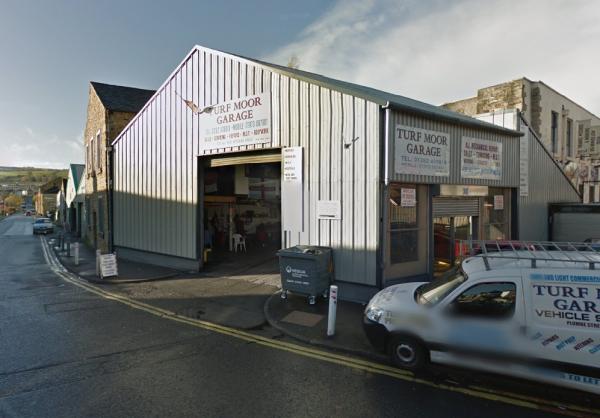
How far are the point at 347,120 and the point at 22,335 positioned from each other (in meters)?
8.11

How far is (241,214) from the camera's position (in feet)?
62.4

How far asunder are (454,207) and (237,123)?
7.24m

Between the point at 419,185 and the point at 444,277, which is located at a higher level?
the point at 419,185

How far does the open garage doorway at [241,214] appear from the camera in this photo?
12.8 m

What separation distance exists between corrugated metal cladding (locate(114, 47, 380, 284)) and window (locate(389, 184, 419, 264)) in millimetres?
851

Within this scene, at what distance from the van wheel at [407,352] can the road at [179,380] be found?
0.27m

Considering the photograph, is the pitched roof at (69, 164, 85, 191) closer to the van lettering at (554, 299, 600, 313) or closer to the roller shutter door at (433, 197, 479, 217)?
the roller shutter door at (433, 197, 479, 217)

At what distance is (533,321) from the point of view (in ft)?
13.7

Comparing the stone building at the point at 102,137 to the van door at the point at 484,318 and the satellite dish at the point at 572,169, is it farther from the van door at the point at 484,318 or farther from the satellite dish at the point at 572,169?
the satellite dish at the point at 572,169

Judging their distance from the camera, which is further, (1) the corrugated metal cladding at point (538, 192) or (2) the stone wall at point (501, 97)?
(2) the stone wall at point (501, 97)

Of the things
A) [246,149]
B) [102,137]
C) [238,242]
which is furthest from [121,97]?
[246,149]

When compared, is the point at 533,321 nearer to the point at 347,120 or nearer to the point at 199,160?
the point at 347,120

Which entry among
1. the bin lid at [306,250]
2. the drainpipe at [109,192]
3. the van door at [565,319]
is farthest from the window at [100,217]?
the van door at [565,319]

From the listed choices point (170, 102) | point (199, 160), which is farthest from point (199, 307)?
point (170, 102)
